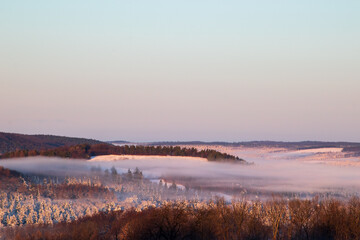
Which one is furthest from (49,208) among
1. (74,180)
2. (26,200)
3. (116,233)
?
(116,233)

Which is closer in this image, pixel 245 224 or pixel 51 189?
pixel 245 224

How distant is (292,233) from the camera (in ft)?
217

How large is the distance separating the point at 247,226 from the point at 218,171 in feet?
404

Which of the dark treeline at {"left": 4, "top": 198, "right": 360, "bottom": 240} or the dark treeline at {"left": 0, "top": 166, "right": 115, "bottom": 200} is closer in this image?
the dark treeline at {"left": 4, "top": 198, "right": 360, "bottom": 240}

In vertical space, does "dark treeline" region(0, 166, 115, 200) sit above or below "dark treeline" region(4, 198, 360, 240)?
below

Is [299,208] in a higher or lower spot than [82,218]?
higher

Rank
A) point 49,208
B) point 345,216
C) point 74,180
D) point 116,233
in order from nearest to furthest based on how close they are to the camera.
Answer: point 345,216, point 116,233, point 49,208, point 74,180

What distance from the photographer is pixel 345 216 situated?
6319 cm

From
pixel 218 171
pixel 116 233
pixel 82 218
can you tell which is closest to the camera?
pixel 116 233

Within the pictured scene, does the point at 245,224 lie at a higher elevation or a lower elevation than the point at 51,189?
higher

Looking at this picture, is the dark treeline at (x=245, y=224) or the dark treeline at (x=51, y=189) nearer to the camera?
the dark treeline at (x=245, y=224)

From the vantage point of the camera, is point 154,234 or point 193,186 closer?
point 154,234

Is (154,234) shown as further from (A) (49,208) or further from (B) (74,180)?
(B) (74,180)

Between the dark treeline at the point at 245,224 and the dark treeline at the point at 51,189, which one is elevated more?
the dark treeline at the point at 245,224
